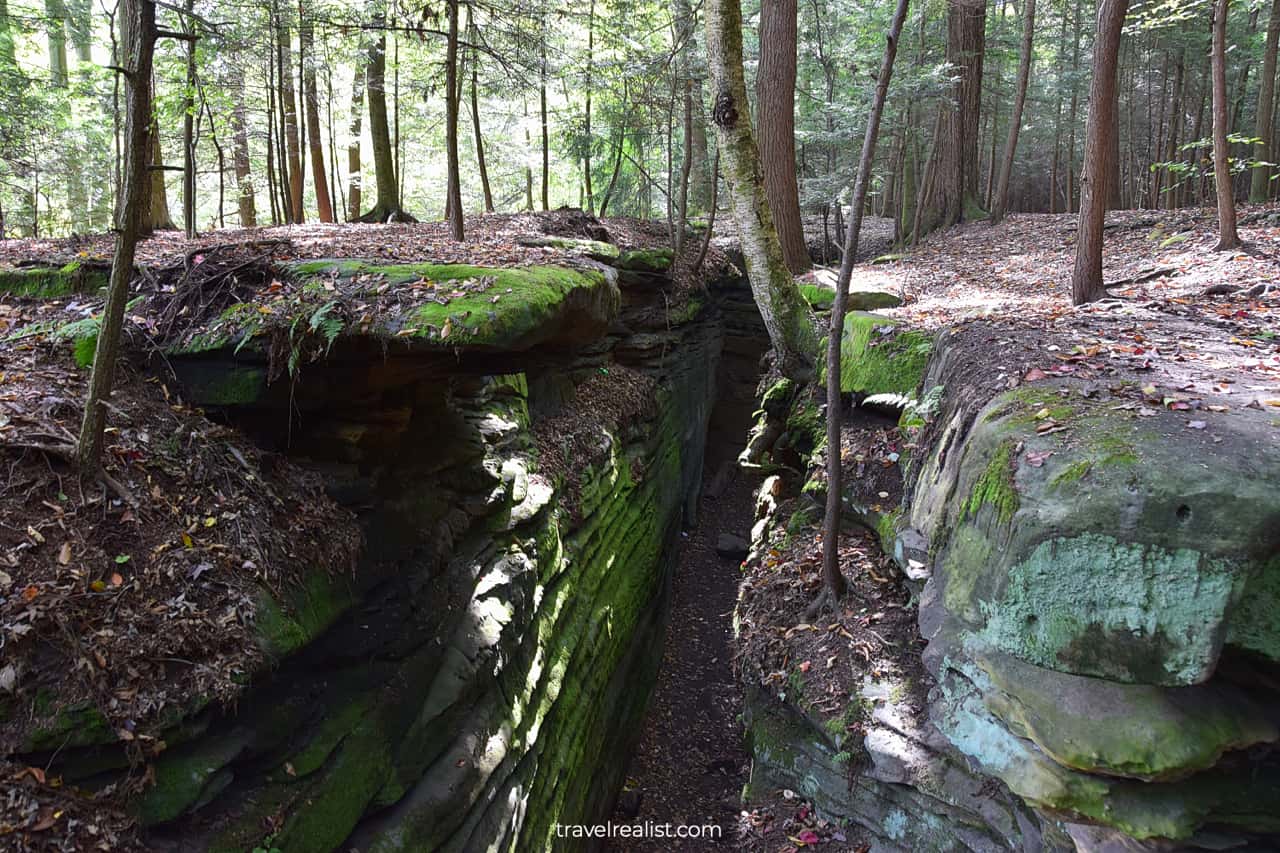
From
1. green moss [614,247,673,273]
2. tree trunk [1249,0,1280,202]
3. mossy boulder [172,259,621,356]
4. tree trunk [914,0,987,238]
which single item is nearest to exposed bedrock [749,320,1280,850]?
mossy boulder [172,259,621,356]

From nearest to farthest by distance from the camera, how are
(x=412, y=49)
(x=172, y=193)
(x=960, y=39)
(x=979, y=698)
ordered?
(x=979, y=698) → (x=412, y=49) → (x=960, y=39) → (x=172, y=193)

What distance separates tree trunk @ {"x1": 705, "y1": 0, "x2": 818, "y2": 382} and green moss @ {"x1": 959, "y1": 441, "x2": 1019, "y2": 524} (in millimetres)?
5759

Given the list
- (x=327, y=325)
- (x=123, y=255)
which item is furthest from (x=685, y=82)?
(x=123, y=255)

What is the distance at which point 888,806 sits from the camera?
462cm

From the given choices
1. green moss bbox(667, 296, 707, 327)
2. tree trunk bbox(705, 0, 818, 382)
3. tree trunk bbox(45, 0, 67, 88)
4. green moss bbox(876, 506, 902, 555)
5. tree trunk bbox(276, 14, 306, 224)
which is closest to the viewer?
green moss bbox(876, 506, 902, 555)

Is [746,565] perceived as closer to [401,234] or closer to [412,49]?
[401,234]

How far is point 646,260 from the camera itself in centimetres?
1152

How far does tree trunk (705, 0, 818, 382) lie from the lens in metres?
8.23

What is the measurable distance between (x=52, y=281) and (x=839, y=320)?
6.03 m

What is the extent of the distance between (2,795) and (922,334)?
6878 mm

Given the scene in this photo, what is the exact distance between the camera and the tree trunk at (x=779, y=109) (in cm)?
1241

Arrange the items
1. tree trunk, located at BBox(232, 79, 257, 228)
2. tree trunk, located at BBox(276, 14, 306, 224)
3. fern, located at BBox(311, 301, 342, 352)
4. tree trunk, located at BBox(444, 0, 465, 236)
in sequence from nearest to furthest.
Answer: fern, located at BBox(311, 301, 342, 352), tree trunk, located at BBox(444, 0, 465, 236), tree trunk, located at BBox(276, 14, 306, 224), tree trunk, located at BBox(232, 79, 257, 228)

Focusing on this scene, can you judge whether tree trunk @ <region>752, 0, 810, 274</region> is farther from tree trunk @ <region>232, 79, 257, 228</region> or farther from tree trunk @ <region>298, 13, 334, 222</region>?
tree trunk @ <region>232, 79, 257, 228</region>

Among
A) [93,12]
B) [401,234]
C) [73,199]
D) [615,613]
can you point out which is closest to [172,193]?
[73,199]
